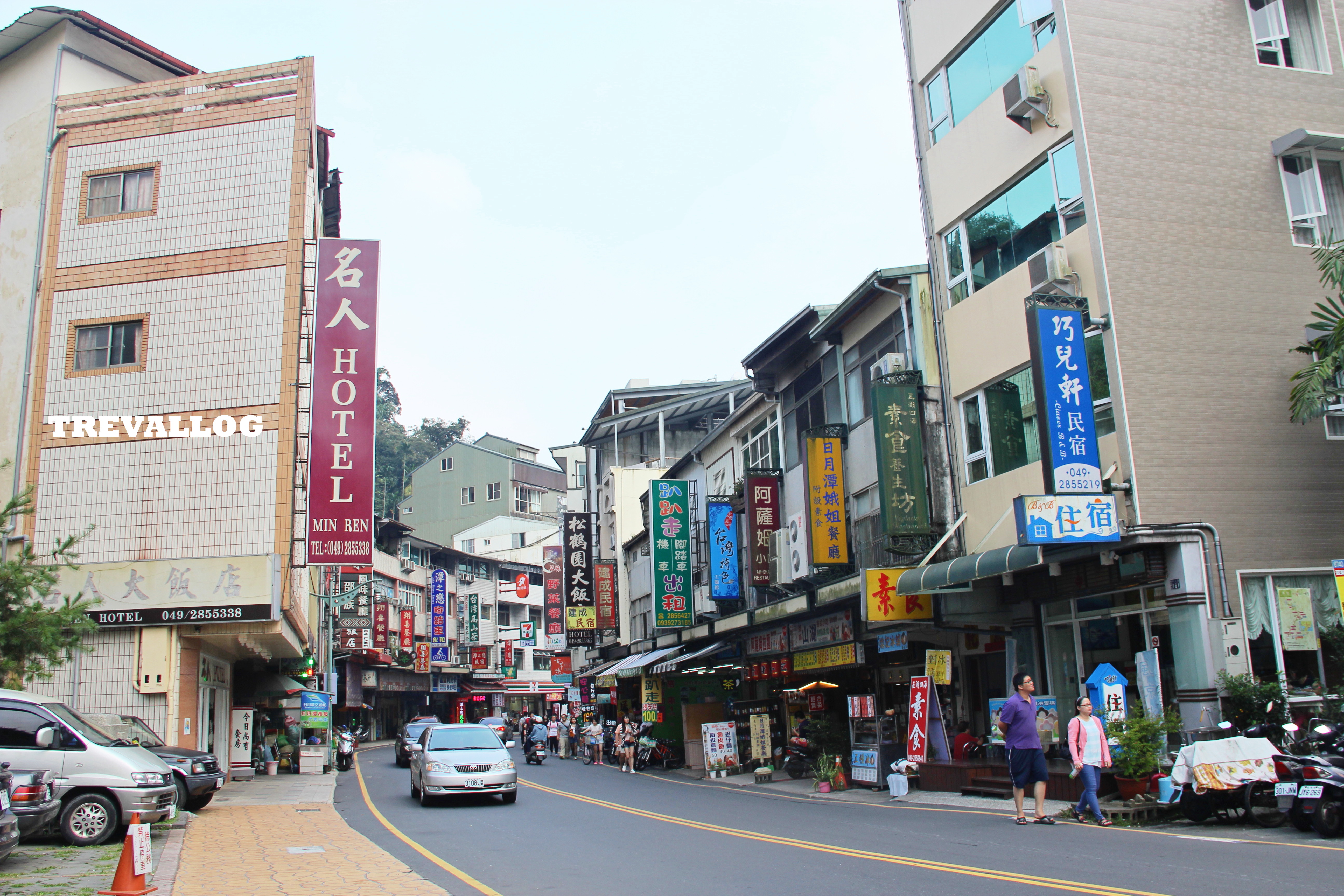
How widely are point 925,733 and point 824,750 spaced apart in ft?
14.0

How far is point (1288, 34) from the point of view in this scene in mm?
17531

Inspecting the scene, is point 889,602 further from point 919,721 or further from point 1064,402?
point 1064,402

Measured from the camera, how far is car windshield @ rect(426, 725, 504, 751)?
62.5 feet

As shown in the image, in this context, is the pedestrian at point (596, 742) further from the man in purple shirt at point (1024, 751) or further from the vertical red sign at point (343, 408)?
the man in purple shirt at point (1024, 751)

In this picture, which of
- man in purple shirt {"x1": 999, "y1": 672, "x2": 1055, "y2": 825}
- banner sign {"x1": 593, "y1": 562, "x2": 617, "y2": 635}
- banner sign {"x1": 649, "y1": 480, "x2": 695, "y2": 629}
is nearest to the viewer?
man in purple shirt {"x1": 999, "y1": 672, "x2": 1055, "y2": 825}

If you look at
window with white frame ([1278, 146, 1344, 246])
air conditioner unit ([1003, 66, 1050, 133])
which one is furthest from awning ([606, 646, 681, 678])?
window with white frame ([1278, 146, 1344, 246])

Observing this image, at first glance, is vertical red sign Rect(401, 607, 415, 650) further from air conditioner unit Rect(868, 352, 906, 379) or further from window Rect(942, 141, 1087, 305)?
window Rect(942, 141, 1087, 305)

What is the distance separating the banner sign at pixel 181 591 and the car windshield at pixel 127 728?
75.2 inches

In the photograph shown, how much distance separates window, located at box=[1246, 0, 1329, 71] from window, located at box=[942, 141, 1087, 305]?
13.1 ft

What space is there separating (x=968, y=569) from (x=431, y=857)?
895cm

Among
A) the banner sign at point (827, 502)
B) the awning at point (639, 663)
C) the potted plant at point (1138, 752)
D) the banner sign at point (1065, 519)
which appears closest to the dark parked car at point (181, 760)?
the banner sign at point (827, 502)

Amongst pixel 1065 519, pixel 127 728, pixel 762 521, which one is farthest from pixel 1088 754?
pixel 127 728

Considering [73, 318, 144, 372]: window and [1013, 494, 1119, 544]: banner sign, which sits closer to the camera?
[1013, 494, 1119, 544]: banner sign

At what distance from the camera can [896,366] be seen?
65.8 feet
